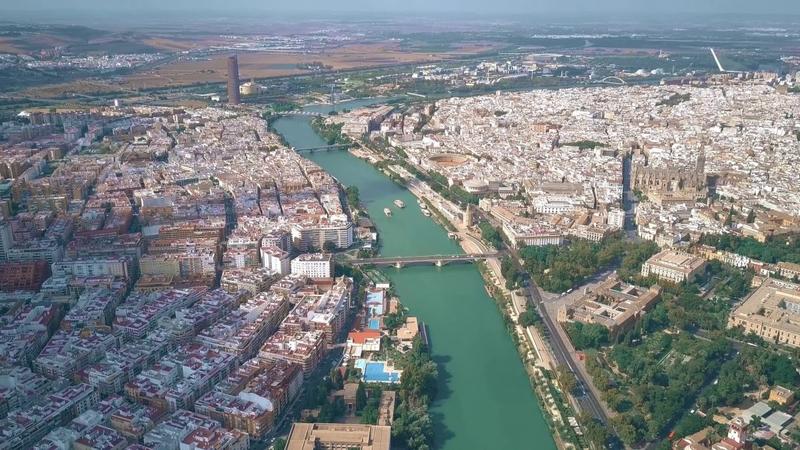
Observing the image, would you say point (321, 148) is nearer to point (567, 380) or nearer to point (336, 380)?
point (336, 380)

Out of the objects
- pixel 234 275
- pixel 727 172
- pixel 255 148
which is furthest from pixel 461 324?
pixel 255 148

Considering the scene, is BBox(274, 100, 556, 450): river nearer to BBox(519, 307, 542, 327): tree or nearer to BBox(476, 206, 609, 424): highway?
BBox(519, 307, 542, 327): tree

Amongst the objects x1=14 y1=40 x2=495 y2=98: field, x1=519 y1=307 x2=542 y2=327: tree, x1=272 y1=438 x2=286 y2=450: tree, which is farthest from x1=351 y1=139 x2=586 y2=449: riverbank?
x1=14 y1=40 x2=495 y2=98: field

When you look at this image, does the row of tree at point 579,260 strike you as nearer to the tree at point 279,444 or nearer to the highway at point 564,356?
the highway at point 564,356

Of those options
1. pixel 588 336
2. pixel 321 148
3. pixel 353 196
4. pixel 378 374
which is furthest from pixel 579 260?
pixel 321 148

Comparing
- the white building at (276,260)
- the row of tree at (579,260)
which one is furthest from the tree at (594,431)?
the white building at (276,260)

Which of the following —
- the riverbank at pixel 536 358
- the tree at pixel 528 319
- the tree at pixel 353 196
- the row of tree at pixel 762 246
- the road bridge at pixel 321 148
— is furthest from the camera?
the road bridge at pixel 321 148
